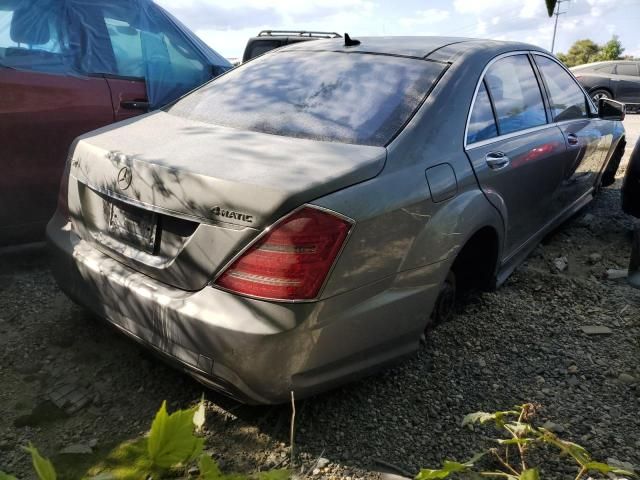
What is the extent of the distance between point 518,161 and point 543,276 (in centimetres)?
108

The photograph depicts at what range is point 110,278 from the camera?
2.22m

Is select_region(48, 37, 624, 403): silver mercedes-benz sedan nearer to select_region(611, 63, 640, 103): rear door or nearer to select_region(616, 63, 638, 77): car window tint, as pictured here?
select_region(611, 63, 640, 103): rear door

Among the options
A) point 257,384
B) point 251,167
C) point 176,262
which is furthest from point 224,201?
point 257,384

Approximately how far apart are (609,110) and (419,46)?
247cm

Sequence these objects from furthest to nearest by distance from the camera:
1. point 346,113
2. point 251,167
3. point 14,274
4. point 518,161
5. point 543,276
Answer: point 543,276, point 14,274, point 518,161, point 346,113, point 251,167

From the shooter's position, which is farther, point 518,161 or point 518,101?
point 518,101

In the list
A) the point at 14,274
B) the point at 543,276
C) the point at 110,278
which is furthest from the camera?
the point at 543,276

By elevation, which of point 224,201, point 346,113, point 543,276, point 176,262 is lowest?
point 543,276

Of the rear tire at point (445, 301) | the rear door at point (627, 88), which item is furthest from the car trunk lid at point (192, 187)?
the rear door at point (627, 88)

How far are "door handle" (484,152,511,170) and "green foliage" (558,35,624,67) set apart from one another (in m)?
46.9

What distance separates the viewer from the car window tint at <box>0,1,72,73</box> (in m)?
3.46

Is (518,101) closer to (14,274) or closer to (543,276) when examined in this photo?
(543,276)

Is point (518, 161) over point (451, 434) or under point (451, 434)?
over

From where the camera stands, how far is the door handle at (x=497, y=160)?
107 inches
